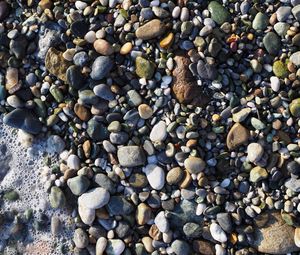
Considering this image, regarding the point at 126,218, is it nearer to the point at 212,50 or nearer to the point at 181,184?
the point at 181,184

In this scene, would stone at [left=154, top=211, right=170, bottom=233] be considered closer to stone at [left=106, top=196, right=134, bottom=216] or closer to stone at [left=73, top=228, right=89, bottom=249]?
stone at [left=106, top=196, right=134, bottom=216]

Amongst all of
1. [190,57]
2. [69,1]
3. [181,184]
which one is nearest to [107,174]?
[181,184]

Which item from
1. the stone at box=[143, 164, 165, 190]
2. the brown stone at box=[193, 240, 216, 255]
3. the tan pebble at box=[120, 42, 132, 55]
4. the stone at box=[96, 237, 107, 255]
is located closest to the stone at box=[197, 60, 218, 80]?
the tan pebble at box=[120, 42, 132, 55]

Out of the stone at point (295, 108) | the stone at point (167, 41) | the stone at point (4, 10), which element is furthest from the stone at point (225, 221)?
the stone at point (4, 10)

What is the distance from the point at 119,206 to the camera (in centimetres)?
199

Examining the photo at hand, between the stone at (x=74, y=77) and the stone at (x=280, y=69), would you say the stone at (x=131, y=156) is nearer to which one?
the stone at (x=74, y=77)

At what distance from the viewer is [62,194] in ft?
6.70

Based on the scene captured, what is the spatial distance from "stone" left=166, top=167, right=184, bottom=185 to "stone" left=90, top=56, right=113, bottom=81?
0.44m

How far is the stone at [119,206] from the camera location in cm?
199

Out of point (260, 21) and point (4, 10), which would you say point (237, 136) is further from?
point (4, 10)

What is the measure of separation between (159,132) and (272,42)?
0.53 meters

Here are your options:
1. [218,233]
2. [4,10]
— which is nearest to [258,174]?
[218,233]

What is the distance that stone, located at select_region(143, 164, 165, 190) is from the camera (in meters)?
1.97

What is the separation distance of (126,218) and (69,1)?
88cm
